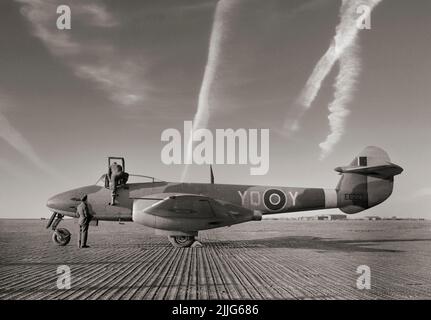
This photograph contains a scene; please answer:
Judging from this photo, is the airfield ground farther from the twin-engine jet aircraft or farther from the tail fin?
the tail fin

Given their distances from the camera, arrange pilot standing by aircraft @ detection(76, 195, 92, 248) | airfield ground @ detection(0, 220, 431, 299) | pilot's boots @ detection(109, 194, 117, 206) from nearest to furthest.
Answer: airfield ground @ detection(0, 220, 431, 299) → pilot standing by aircraft @ detection(76, 195, 92, 248) → pilot's boots @ detection(109, 194, 117, 206)

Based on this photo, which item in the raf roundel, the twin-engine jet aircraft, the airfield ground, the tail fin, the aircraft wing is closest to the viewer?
the airfield ground

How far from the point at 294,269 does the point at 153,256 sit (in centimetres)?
405

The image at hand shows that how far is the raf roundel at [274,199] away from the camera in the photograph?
12.5 meters

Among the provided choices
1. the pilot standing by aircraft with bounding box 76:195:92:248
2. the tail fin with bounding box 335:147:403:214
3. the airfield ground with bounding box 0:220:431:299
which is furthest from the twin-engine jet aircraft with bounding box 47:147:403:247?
the airfield ground with bounding box 0:220:431:299

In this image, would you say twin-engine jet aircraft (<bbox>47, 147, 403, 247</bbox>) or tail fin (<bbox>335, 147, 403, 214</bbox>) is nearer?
twin-engine jet aircraft (<bbox>47, 147, 403, 247</bbox>)

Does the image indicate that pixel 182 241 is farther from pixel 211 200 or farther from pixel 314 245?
pixel 314 245

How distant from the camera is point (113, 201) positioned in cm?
1159

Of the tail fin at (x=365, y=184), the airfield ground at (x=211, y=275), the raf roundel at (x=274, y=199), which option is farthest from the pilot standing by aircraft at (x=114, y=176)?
the tail fin at (x=365, y=184)

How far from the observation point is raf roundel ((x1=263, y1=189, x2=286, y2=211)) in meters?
12.5

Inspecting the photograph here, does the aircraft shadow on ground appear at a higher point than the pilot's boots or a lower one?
lower

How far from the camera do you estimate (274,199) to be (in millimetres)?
12578

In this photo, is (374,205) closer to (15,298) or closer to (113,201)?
(113,201)

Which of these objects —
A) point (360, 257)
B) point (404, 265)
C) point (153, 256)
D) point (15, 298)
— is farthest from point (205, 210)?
point (15, 298)
